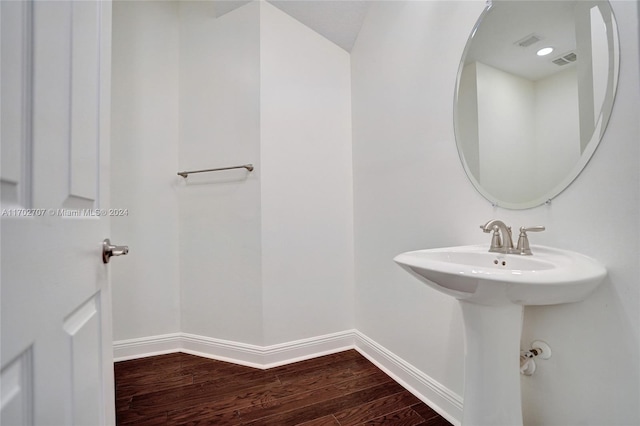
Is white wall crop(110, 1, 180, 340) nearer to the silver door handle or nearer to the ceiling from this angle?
the ceiling

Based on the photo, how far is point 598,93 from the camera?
2.68 feet

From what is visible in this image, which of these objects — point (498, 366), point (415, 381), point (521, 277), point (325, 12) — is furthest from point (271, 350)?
point (325, 12)

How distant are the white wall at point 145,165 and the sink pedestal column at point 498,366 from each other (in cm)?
190

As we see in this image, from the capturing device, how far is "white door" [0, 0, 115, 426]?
13.6 inches

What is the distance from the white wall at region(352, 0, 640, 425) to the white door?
1.28 metres

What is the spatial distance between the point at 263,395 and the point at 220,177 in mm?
1341

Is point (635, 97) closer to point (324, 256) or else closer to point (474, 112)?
point (474, 112)

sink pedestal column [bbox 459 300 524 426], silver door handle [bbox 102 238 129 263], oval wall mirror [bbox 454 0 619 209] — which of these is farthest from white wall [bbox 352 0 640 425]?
silver door handle [bbox 102 238 129 263]

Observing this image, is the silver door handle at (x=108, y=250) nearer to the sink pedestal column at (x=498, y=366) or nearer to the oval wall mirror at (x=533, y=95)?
the sink pedestal column at (x=498, y=366)

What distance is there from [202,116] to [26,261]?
180cm

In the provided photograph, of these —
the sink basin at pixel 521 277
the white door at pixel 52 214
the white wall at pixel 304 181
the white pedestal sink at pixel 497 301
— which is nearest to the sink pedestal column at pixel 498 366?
the white pedestal sink at pixel 497 301

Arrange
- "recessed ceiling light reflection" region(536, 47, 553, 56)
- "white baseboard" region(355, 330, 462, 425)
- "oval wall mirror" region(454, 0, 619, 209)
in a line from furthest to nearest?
"white baseboard" region(355, 330, 462, 425)
"recessed ceiling light reflection" region(536, 47, 553, 56)
"oval wall mirror" region(454, 0, 619, 209)

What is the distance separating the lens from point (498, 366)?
849mm

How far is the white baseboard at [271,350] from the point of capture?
161 cm
